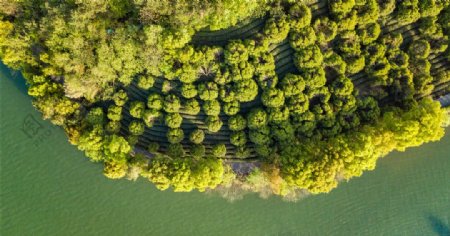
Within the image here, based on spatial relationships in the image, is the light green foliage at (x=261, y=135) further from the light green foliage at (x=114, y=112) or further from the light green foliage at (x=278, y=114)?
the light green foliage at (x=114, y=112)

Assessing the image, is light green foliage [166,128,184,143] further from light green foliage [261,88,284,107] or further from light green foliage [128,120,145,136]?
light green foliage [261,88,284,107]

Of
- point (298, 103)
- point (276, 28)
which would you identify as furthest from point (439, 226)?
point (276, 28)

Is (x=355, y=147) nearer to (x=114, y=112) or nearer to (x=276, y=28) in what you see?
(x=276, y=28)

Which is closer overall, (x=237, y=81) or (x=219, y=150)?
(x=237, y=81)

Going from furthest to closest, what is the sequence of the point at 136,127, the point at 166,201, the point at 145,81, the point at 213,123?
the point at 166,201 < the point at 136,127 < the point at 213,123 < the point at 145,81

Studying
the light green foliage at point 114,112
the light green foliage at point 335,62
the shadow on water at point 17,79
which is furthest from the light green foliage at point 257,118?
the shadow on water at point 17,79

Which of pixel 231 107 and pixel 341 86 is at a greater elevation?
pixel 341 86

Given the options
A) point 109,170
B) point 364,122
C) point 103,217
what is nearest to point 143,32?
Answer: point 109,170
